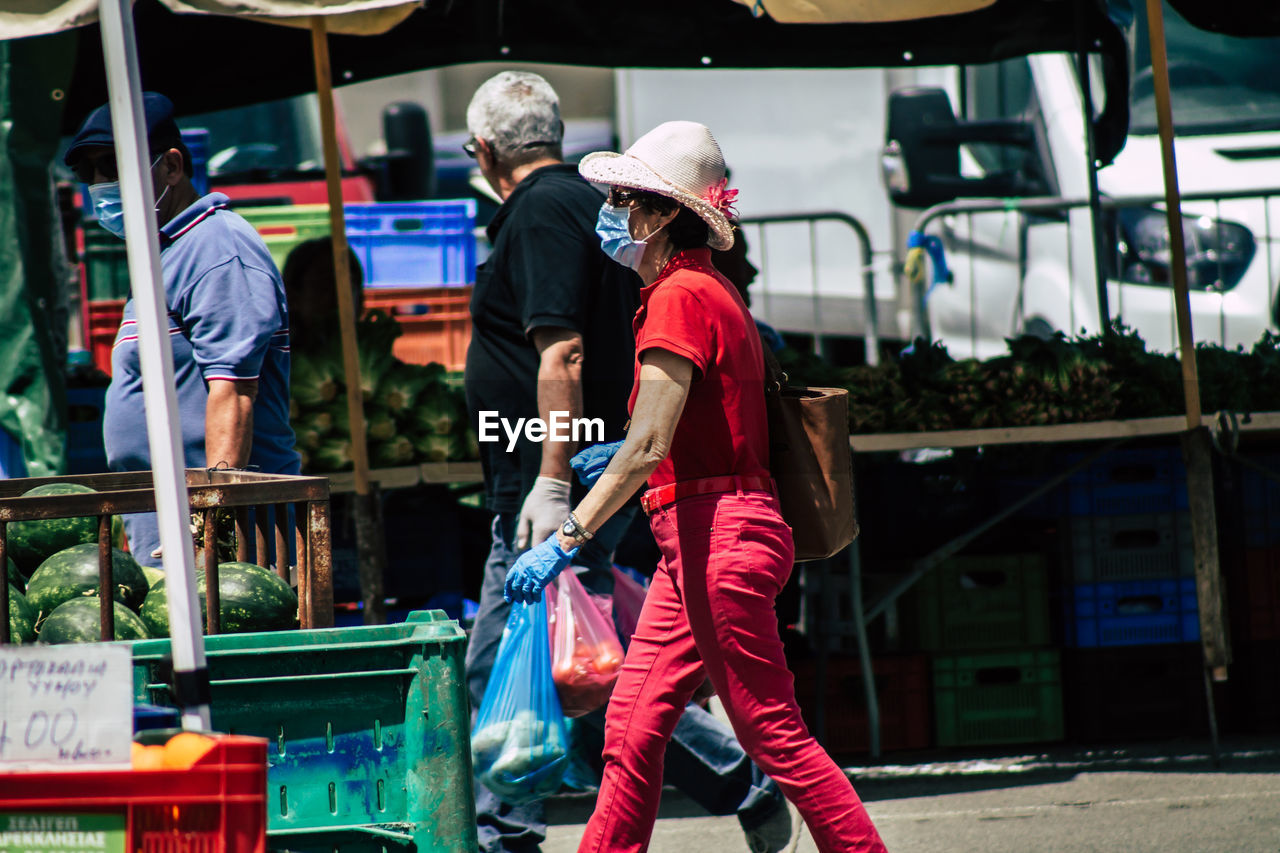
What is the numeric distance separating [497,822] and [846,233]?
306 inches

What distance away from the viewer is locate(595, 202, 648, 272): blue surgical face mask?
11.6ft

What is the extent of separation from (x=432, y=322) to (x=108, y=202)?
7.69ft

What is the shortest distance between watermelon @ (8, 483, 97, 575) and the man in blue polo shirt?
1.41 feet

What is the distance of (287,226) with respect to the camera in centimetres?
693

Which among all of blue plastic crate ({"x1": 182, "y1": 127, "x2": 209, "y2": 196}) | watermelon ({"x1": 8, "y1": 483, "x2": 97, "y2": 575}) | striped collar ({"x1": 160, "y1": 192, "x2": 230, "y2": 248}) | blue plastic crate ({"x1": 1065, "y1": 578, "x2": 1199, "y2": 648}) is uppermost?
blue plastic crate ({"x1": 182, "y1": 127, "x2": 209, "y2": 196})

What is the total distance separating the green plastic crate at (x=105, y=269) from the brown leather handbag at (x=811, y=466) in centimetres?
408

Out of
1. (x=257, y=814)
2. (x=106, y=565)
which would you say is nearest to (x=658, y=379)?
(x=106, y=565)

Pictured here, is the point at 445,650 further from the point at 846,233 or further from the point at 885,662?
the point at 846,233

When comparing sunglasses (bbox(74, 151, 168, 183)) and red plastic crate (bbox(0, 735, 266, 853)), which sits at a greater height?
sunglasses (bbox(74, 151, 168, 183))

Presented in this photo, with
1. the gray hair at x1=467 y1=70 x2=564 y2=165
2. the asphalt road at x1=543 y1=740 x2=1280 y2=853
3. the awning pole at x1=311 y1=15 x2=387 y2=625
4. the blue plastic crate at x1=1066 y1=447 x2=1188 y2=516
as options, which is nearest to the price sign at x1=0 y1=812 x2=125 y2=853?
the gray hair at x1=467 y1=70 x2=564 y2=165

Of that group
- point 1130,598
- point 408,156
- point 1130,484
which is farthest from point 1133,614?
point 408,156

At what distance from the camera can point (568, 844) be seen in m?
4.94

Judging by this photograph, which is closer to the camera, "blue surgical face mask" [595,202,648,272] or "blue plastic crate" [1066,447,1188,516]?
"blue surgical face mask" [595,202,648,272]

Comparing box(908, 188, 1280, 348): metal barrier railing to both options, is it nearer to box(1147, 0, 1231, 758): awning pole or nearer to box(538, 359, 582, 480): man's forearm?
box(1147, 0, 1231, 758): awning pole
